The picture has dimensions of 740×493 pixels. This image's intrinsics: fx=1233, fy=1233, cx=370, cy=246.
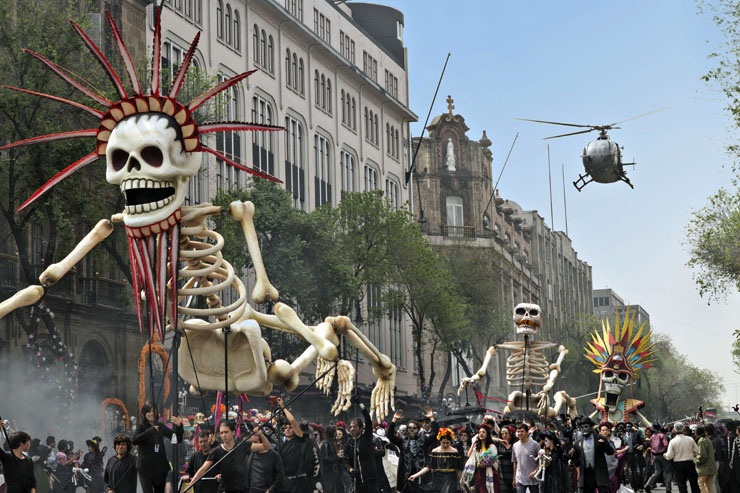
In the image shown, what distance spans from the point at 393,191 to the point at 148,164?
56.6 m

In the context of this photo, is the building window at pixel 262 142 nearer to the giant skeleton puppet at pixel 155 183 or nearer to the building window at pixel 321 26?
the building window at pixel 321 26

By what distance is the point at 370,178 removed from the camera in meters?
65.4

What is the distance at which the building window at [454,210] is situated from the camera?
84188 millimetres

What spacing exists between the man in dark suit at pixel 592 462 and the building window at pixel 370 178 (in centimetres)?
4462

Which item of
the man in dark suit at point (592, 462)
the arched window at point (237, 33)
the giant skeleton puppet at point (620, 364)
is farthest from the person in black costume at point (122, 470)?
the arched window at point (237, 33)

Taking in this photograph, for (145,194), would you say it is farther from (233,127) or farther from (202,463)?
(202,463)

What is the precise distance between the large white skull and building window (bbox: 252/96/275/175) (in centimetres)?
3754

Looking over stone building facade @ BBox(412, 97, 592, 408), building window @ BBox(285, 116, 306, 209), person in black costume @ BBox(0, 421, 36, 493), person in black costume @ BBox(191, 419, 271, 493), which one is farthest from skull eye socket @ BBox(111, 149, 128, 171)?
stone building facade @ BBox(412, 97, 592, 408)

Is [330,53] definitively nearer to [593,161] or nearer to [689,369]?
[593,161]

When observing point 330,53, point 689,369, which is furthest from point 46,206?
point 689,369

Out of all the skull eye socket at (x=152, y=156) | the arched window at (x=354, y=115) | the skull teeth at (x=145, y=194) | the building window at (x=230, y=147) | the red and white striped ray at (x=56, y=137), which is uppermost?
the arched window at (x=354, y=115)

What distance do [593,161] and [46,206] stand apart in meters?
13.4

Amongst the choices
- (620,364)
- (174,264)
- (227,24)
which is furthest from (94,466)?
(227,24)

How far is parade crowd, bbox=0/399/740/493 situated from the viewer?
1388cm
